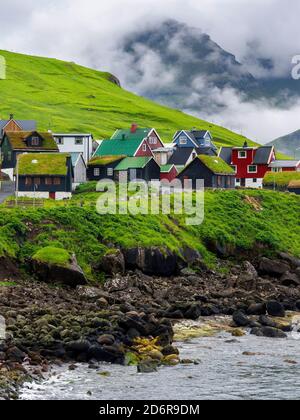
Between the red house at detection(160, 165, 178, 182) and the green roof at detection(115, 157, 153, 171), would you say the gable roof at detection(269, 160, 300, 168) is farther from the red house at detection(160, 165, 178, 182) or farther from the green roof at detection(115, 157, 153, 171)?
the green roof at detection(115, 157, 153, 171)

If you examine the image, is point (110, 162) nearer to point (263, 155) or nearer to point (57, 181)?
point (57, 181)

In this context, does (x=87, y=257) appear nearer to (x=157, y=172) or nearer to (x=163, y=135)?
(x=157, y=172)

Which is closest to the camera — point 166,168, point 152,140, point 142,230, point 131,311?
point 131,311

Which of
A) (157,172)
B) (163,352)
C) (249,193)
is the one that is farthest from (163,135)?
(163,352)

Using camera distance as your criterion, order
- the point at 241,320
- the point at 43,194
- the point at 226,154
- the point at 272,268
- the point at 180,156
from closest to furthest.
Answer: the point at 241,320
the point at 272,268
the point at 43,194
the point at 180,156
the point at 226,154

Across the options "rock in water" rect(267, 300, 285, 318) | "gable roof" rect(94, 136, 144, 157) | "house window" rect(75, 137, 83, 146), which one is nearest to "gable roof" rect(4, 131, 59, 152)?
"house window" rect(75, 137, 83, 146)

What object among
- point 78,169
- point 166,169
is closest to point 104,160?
point 78,169

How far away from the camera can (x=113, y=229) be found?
2685 inches

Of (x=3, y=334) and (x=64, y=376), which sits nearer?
(x=64, y=376)

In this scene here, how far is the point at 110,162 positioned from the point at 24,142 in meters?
12.5

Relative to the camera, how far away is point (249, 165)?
129 m

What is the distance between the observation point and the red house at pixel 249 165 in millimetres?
128500
